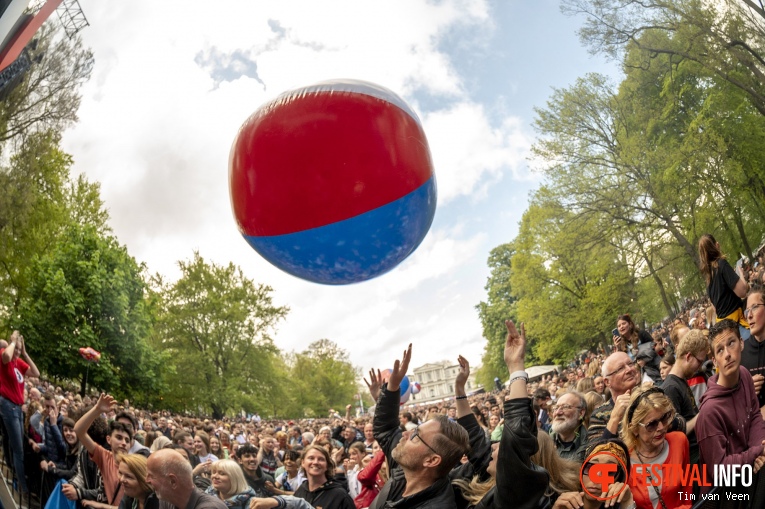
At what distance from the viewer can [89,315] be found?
1233 inches

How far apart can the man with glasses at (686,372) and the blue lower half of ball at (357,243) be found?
2.10 m

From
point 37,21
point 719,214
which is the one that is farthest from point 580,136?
point 37,21

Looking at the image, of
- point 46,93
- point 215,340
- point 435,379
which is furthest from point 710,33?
point 435,379

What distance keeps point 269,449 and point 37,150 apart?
936 inches

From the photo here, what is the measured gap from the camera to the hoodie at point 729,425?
3.63 meters

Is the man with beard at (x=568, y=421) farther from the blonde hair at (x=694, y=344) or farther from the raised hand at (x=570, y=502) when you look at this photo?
the raised hand at (x=570, y=502)

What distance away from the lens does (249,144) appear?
425 centimetres

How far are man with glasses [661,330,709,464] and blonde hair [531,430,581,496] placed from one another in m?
1.23

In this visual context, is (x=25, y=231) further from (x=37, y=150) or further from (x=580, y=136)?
(x=580, y=136)

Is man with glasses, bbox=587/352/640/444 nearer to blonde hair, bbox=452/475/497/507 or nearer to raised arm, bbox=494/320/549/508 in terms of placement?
blonde hair, bbox=452/475/497/507

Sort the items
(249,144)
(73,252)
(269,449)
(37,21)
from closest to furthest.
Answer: (249,144) < (269,449) < (37,21) < (73,252)

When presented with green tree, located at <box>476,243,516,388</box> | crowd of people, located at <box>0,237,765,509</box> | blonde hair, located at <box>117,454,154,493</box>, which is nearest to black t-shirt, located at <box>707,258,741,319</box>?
crowd of people, located at <box>0,237,765,509</box>

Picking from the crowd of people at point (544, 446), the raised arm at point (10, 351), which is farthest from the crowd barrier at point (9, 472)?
the crowd of people at point (544, 446)

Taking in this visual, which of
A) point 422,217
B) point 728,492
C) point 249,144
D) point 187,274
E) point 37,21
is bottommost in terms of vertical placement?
point 728,492
